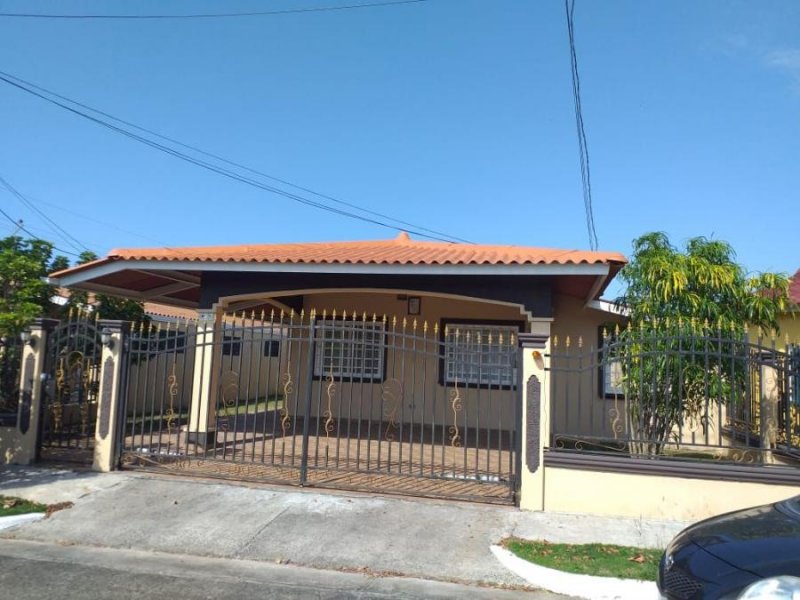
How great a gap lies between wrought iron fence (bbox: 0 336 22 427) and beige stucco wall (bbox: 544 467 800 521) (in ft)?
24.2

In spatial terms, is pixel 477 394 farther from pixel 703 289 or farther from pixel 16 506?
pixel 16 506

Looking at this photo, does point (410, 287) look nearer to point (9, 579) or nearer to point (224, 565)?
point (224, 565)

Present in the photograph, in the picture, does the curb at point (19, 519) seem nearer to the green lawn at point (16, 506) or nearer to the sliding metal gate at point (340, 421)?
the green lawn at point (16, 506)

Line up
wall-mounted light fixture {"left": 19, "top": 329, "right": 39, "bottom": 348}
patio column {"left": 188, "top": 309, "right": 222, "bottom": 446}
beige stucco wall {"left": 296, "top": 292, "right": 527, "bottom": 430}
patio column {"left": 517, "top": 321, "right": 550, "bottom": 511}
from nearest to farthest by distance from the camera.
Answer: patio column {"left": 517, "top": 321, "right": 550, "bottom": 511}
wall-mounted light fixture {"left": 19, "top": 329, "right": 39, "bottom": 348}
patio column {"left": 188, "top": 309, "right": 222, "bottom": 446}
beige stucco wall {"left": 296, "top": 292, "right": 527, "bottom": 430}

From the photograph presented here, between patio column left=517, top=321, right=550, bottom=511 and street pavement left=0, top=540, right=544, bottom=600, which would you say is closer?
street pavement left=0, top=540, right=544, bottom=600

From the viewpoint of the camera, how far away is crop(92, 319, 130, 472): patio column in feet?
25.5

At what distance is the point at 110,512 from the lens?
20.8ft

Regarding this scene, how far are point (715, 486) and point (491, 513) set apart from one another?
2360mm

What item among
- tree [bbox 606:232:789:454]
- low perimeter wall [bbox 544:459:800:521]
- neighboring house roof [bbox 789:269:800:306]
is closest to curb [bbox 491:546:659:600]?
low perimeter wall [bbox 544:459:800:521]

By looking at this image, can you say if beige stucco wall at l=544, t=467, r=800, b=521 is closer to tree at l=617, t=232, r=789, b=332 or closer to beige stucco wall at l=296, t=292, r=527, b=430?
tree at l=617, t=232, r=789, b=332

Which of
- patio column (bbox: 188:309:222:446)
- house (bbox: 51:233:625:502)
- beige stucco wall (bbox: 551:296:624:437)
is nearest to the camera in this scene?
house (bbox: 51:233:625:502)

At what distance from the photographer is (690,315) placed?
792 cm

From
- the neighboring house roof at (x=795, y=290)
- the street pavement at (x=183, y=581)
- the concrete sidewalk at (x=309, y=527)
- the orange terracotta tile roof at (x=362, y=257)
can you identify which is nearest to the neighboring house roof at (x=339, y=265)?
the orange terracotta tile roof at (x=362, y=257)

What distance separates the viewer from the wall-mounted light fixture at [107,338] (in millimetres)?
7902
